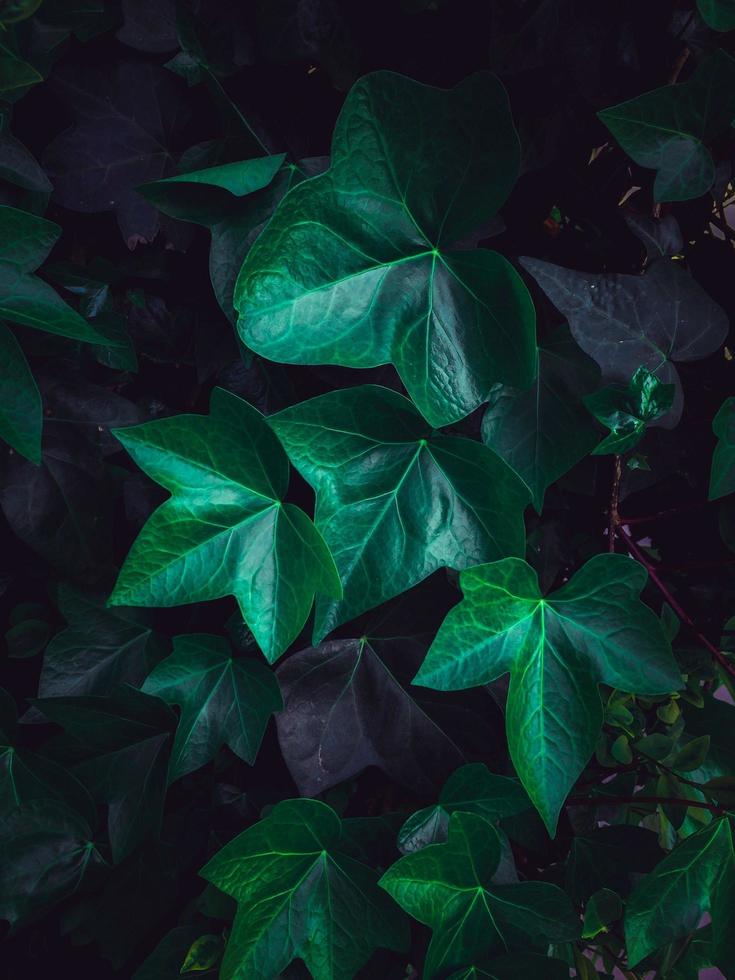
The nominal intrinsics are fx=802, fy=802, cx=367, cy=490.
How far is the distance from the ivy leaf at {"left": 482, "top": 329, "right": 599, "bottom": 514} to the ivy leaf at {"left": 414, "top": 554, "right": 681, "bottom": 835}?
0.06m

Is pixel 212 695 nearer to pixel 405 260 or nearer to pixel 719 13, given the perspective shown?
pixel 405 260

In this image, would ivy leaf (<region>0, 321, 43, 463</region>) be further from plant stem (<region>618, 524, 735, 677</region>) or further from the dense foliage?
plant stem (<region>618, 524, 735, 677</region>)

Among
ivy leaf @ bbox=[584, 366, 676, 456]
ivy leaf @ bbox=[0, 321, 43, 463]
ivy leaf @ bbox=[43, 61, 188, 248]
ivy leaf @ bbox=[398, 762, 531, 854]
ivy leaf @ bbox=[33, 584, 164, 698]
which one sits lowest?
ivy leaf @ bbox=[398, 762, 531, 854]

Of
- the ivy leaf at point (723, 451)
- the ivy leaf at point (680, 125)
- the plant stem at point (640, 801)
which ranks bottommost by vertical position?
the plant stem at point (640, 801)

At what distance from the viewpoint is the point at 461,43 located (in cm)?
47

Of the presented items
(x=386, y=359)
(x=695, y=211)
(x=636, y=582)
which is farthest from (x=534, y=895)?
(x=695, y=211)

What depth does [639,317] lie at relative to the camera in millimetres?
458

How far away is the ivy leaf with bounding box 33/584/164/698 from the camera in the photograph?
0.54 meters

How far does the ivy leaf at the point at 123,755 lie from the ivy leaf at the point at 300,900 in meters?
0.08

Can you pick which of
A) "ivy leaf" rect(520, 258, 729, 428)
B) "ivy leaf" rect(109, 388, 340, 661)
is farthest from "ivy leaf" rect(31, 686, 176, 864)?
"ivy leaf" rect(520, 258, 729, 428)

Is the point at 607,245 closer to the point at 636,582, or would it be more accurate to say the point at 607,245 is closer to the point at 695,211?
the point at 695,211

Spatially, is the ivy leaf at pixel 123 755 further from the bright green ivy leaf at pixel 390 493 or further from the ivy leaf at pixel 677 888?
the ivy leaf at pixel 677 888

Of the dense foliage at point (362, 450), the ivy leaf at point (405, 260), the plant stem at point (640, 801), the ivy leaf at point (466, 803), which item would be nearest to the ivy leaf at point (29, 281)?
the dense foliage at point (362, 450)

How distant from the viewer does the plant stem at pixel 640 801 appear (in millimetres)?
Result: 488
